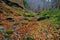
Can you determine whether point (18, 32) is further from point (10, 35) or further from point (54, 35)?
point (54, 35)

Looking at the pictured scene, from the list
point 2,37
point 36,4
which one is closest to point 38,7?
point 36,4

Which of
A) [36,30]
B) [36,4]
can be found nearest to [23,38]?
[36,30]

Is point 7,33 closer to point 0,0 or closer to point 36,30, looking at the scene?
point 36,30

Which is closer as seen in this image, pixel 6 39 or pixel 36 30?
pixel 6 39

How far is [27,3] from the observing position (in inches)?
850

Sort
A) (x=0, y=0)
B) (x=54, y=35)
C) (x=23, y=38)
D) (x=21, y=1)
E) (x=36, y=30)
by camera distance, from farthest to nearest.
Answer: (x=21, y=1) → (x=0, y=0) → (x=36, y=30) → (x=54, y=35) → (x=23, y=38)

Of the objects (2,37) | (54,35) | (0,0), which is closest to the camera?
(2,37)

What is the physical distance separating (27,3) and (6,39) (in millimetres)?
15175

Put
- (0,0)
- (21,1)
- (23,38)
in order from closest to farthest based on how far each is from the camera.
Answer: (23,38) < (0,0) < (21,1)

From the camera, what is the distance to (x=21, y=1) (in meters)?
19.9

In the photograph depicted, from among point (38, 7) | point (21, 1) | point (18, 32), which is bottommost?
point (38, 7)

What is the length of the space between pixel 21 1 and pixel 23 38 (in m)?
13.8

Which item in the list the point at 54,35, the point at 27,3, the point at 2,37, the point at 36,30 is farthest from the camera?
the point at 27,3

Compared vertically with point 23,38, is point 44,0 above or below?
below
